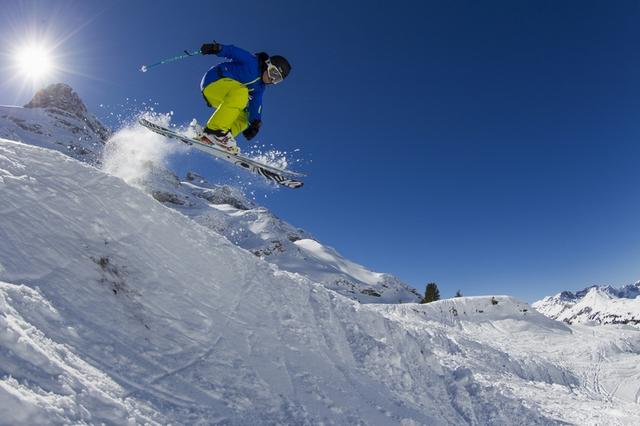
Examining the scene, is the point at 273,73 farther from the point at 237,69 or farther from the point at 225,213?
the point at 225,213

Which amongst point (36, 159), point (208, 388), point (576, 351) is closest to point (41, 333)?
point (208, 388)

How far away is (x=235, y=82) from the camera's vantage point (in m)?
10.1

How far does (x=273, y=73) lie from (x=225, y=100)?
132 centimetres

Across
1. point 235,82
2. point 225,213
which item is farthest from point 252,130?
point 225,213

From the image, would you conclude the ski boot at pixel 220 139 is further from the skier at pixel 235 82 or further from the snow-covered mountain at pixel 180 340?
the snow-covered mountain at pixel 180 340

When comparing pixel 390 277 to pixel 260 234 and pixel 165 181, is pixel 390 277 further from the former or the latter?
pixel 165 181

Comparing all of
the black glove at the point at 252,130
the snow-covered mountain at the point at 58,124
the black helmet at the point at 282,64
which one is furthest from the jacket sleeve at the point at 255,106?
the snow-covered mountain at the point at 58,124

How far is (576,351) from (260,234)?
7427 centimetres

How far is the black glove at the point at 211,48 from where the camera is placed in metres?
9.42

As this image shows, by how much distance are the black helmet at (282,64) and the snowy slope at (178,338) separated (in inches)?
165

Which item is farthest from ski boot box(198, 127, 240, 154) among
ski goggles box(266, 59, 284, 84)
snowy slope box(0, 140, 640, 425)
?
snowy slope box(0, 140, 640, 425)

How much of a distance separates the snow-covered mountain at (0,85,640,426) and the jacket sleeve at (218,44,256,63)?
391cm

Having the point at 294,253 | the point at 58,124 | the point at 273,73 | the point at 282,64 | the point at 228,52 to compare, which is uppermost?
the point at 58,124

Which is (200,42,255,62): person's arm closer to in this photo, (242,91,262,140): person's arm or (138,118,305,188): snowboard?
(242,91,262,140): person's arm
